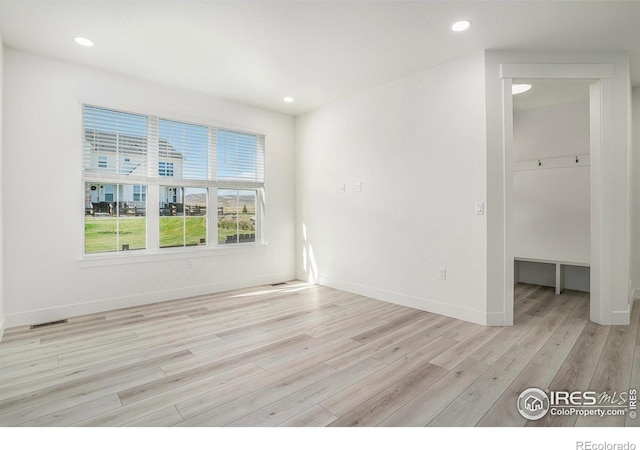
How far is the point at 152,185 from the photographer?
4.13m

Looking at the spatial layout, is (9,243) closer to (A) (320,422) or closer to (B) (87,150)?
(B) (87,150)

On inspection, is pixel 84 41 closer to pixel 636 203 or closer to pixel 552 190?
pixel 552 190

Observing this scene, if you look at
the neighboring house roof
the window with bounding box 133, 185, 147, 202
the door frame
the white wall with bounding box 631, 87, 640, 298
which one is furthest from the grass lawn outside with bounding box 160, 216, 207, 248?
the white wall with bounding box 631, 87, 640, 298

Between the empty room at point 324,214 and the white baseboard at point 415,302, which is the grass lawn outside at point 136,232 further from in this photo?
the white baseboard at point 415,302

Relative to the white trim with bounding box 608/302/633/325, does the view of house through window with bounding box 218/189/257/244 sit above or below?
above

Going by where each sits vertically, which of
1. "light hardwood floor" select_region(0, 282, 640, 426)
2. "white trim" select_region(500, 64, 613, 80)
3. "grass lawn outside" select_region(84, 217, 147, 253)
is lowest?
"light hardwood floor" select_region(0, 282, 640, 426)

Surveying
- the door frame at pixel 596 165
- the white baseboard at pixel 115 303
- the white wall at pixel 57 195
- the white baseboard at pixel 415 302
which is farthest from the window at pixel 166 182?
the door frame at pixel 596 165

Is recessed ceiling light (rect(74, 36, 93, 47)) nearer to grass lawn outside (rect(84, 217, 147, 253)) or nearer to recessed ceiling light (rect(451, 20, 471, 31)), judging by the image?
grass lawn outside (rect(84, 217, 147, 253))

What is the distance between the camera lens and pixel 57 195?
3443 mm

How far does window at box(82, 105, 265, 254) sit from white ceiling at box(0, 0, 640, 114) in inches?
29.1

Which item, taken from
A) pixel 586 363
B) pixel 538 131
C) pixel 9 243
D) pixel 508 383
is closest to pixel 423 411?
pixel 508 383

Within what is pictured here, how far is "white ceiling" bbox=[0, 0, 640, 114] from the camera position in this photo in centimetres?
254

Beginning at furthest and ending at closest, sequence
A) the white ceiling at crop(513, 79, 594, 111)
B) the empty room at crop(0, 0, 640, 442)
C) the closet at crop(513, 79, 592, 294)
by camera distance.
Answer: the closet at crop(513, 79, 592, 294), the white ceiling at crop(513, 79, 594, 111), the empty room at crop(0, 0, 640, 442)

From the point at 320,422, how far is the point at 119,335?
2296 mm
